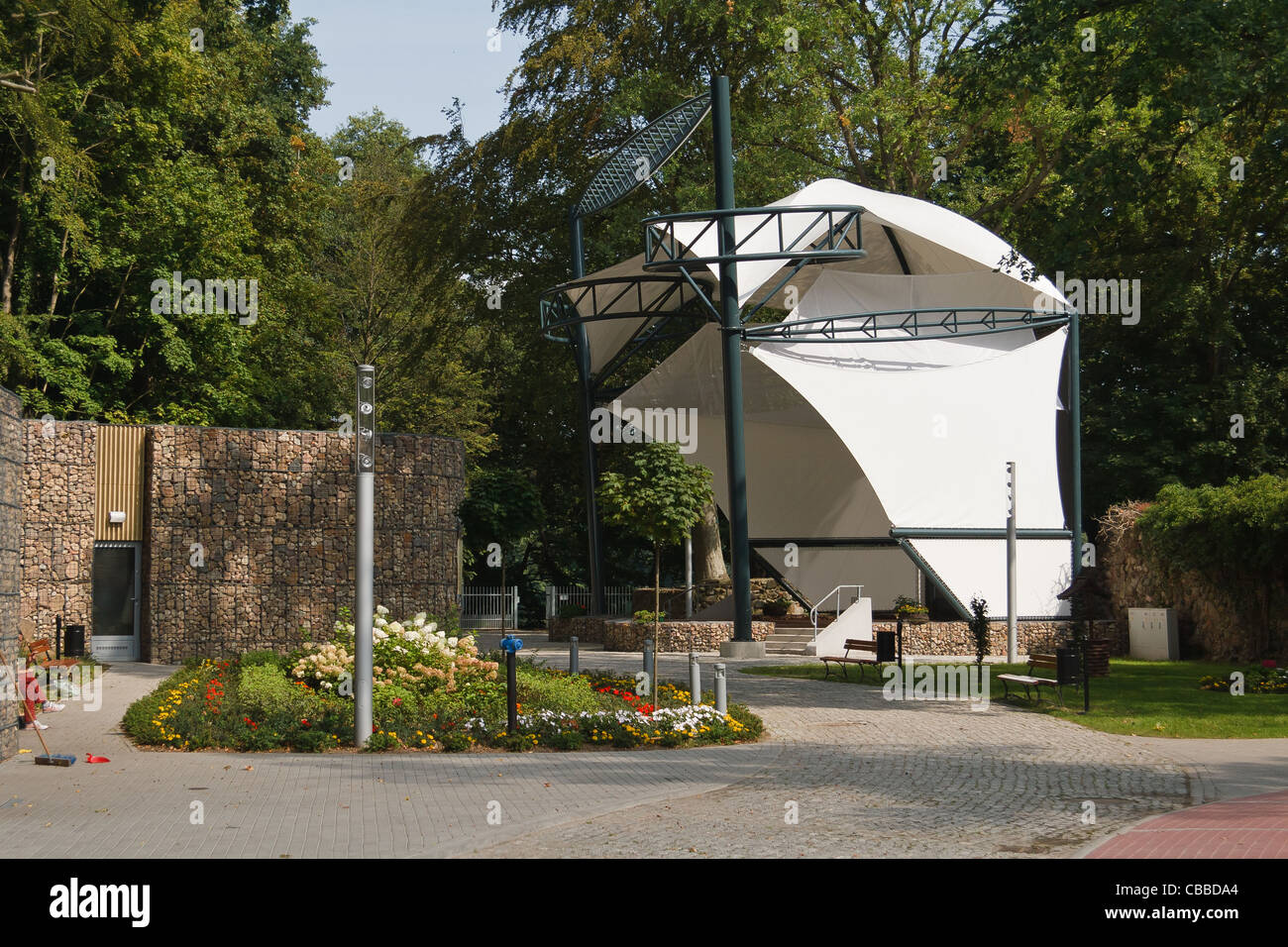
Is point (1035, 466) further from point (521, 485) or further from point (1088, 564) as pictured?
point (521, 485)

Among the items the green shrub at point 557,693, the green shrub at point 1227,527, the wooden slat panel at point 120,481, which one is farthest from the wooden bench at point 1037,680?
the wooden slat panel at point 120,481

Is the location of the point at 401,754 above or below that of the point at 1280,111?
below

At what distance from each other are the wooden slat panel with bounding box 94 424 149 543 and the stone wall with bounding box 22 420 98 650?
127 millimetres

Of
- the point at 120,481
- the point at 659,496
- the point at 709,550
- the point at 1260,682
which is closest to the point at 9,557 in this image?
the point at 659,496

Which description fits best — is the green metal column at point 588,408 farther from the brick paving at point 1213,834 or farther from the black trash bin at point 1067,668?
the brick paving at point 1213,834

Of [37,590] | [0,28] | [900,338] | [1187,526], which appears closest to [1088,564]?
[1187,526]

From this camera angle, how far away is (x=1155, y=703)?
56.0 ft

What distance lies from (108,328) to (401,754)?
2172cm

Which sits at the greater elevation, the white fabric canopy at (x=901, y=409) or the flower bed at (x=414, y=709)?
the white fabric canopy at (x=901, y=409)

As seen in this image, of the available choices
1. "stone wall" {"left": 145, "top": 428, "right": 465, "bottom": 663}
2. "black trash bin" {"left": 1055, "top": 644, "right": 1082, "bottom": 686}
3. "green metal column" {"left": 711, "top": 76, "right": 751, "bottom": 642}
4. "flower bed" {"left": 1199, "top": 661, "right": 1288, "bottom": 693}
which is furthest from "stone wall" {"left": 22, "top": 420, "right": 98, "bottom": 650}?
"flower bed" {"left": 1199, "top": 661, "right": 1288, "bottom": 693}

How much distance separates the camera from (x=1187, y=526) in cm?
2434

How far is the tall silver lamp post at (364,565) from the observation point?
12.3 m

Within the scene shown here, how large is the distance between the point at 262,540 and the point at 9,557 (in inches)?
389

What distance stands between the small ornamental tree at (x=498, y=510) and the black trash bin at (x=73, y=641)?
8.91 m
